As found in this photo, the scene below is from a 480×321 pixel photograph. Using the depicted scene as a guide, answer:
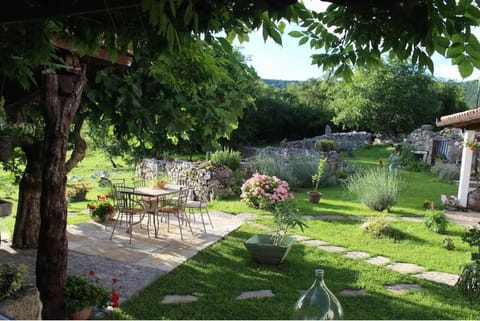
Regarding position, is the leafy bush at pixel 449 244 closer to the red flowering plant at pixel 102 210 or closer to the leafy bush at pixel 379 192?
the leafy bush at pixel 379 192

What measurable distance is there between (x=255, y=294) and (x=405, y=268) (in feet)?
8.04

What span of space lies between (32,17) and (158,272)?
4255 millimetres

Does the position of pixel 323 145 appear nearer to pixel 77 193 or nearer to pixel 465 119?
pixel 465 119

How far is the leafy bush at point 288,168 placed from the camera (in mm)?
13289

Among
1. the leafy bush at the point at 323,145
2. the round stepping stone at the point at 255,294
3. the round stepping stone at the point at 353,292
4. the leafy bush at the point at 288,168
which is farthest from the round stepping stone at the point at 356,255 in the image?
the leafy bush at the point at 323,145

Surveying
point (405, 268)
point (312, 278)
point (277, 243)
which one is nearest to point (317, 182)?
point (405, 268)

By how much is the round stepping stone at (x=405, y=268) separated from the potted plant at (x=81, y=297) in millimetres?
3979

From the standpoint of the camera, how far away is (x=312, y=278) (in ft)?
18.3

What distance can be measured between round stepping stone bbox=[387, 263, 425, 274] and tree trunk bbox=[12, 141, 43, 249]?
5.00m

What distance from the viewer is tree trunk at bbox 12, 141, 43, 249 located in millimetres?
6031

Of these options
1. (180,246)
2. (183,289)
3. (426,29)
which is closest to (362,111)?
(180,246)

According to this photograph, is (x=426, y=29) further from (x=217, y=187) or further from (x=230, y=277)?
(x=217, y=187)

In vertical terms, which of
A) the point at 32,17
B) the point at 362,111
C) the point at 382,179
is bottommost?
the point at 382,179

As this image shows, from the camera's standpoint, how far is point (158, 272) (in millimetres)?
5578
